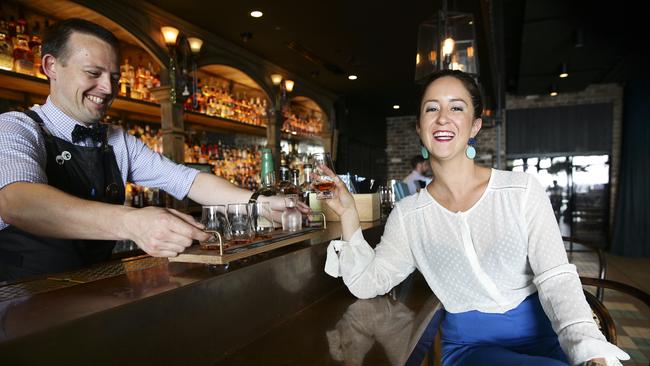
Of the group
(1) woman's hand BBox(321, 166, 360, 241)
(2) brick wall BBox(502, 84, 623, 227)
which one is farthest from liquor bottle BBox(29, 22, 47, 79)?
(2) brick wall BBox(502, 84, 623, 227)

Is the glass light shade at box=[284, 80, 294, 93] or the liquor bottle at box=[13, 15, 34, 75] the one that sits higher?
the glass light shade at box=[284, 80, 294, 93]

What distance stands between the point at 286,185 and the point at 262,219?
0.24 m

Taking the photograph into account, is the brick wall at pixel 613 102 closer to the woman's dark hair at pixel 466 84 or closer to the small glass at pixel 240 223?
the woman's dark hair at pixel 466 84

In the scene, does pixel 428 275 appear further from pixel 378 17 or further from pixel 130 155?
pixel 378 17

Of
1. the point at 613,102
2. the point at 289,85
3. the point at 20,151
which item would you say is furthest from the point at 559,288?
the point at 613,102

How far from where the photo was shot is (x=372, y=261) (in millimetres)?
1440

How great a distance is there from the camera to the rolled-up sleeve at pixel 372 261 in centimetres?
140

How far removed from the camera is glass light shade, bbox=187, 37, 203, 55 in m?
4.13

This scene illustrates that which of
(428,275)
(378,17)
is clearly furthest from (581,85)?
(428,275)

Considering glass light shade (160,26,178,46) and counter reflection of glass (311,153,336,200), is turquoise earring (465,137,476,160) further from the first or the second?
glass light shade (160,26,178,46)

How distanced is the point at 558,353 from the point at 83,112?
1885 mm

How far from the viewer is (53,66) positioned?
150 cm

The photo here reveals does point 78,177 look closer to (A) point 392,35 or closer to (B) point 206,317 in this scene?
(B) point 206,317

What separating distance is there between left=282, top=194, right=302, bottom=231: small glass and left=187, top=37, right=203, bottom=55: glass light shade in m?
3.10
